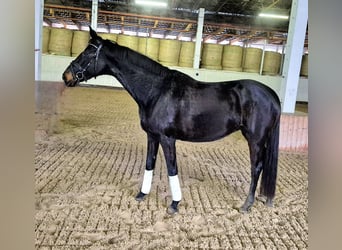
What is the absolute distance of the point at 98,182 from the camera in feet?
6.24

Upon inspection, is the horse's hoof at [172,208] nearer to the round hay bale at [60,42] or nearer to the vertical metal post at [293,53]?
the vertical metal post at [293,53]

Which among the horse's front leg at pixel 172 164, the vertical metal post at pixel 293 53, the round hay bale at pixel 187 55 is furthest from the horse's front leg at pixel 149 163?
the round hay bale at pixel 187 55

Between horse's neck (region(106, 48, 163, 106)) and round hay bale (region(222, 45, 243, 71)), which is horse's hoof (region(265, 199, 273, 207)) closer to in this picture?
horse's neck (region(106, 48, 163, 106))

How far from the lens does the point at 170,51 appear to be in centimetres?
534

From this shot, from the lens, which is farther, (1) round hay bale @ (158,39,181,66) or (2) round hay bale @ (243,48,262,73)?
(2) round hay bale @ (243,48,262,73)

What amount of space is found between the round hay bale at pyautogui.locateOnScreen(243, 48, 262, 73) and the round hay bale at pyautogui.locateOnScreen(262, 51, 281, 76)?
13cm

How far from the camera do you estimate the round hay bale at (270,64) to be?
585 cm

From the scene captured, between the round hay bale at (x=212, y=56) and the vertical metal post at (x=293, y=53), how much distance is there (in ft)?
8.71

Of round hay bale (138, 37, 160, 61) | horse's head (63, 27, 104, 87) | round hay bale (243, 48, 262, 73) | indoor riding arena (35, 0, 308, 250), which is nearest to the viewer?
indoor riding arena (35, 0, 308, 250)

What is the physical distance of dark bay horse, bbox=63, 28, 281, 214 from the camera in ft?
4.89

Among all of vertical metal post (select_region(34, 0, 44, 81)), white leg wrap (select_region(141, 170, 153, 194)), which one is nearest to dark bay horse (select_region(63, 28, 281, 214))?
white leg wrap (select_region(141, 170, 153, 194))
